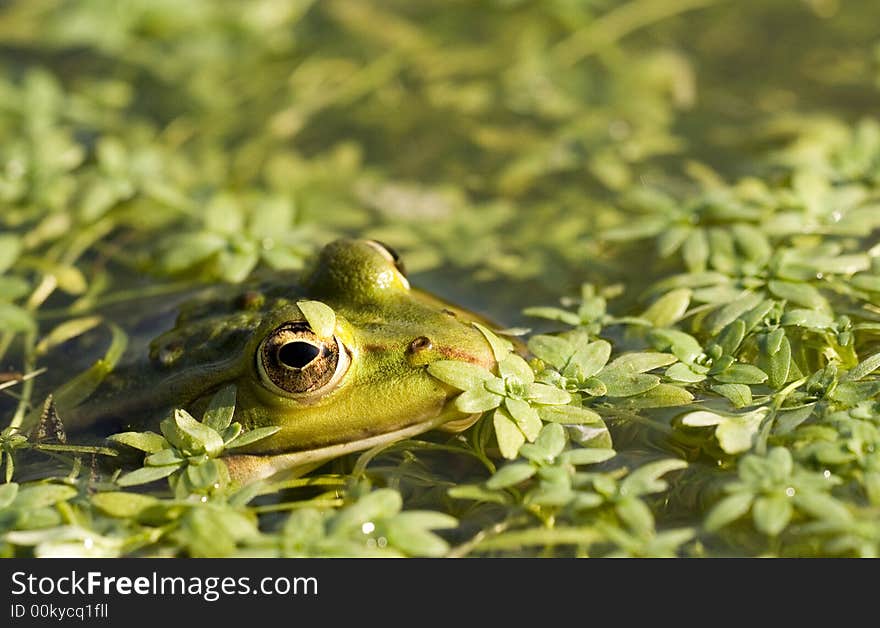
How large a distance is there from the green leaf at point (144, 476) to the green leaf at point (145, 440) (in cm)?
11

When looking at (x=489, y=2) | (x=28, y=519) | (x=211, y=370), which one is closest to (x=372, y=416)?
(x=211, y=370)

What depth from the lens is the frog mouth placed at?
3311mm

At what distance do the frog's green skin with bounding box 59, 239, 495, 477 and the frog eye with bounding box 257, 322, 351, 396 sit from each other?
0.01 metres

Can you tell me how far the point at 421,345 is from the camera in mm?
3295

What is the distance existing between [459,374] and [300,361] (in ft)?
1.64

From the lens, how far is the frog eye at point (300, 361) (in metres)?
3.22

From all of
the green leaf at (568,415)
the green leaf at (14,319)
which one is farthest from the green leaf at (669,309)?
the green leaf at (14,319)

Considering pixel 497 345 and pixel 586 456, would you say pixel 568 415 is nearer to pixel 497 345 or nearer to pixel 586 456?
pixel 586 456

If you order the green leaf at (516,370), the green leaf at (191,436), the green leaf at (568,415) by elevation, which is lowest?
the green leaf at (568,415)

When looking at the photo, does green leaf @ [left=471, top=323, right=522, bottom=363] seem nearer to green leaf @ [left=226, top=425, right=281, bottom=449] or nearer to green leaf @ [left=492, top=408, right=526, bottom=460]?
green leaf @ [left=492, top=408, right=526, bottom=460]

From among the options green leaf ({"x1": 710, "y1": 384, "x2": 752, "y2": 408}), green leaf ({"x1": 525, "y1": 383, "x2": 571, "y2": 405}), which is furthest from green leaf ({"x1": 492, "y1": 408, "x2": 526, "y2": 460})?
green leaf ({"x1": 710, "y1": 384, "x2": 752, "y2": 408})

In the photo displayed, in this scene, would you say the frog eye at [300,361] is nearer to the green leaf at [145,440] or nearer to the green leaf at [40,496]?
the green leaf at [145,440]
